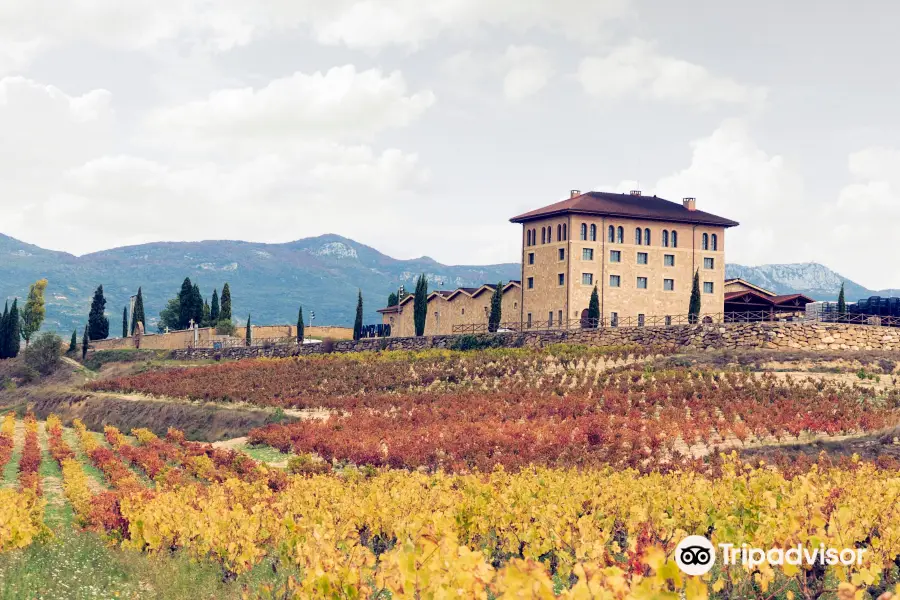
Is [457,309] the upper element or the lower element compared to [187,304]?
lower

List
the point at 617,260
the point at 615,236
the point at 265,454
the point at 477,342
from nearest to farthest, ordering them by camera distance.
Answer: the point at 265,454, the point at 477,342, the point at 617,260, the point at 615,236

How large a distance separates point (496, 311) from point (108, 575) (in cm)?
5315

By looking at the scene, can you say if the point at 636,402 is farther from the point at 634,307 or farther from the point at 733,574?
the point at 634,307

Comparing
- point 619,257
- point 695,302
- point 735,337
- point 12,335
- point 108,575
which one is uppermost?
point 619,257

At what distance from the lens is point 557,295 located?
216 feet

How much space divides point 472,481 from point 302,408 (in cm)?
2642

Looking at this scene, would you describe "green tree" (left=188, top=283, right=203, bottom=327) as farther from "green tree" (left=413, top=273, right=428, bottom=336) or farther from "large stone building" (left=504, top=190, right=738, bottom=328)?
"large stone building" (left=504, top=190, right=738, bottom=328)

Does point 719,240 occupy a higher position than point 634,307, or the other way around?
point 719,240

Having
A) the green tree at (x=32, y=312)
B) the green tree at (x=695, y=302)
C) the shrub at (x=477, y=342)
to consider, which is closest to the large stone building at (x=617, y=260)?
the green tree at (x=695, y=302)

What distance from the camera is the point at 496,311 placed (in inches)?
2650

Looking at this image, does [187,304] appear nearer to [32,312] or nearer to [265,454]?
[32,312]

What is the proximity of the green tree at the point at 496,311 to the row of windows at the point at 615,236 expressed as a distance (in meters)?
4.62

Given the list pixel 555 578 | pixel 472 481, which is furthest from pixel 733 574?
pixel 472 481

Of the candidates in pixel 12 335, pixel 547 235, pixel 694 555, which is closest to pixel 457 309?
pixel 547 235
